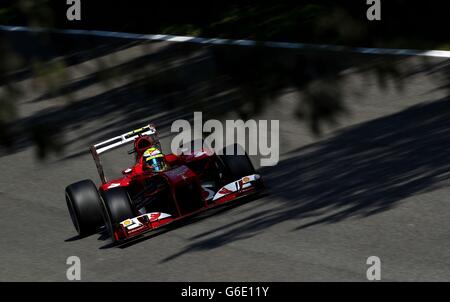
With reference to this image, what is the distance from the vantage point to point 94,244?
9781 mm

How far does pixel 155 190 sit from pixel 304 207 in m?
1.48

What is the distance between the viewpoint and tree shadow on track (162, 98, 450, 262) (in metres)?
9.34

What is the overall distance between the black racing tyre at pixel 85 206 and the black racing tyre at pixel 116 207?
329 mm

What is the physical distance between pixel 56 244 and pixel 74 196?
56cm

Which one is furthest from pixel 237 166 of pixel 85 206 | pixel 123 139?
pixel 85 206

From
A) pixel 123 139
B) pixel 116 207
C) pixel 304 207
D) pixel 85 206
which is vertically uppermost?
pixel 123 139

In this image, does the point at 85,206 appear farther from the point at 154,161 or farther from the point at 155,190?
the point at 154,161

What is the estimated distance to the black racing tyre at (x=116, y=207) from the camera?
9.42m

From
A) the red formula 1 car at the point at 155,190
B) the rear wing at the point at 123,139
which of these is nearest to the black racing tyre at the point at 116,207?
the red formula 1 car at the point at 155,190

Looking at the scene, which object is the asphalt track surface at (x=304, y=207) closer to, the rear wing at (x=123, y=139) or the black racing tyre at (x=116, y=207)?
the black racing tyre at (x=116, y=207)

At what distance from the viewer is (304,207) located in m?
9.64

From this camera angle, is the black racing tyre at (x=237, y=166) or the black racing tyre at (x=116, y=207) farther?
the black racing tyre at (x=237, y=166)

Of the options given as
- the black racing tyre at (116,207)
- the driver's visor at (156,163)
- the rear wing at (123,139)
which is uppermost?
the rear wing at (123,139)

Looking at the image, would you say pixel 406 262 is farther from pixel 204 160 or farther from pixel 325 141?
pixel 325 141
